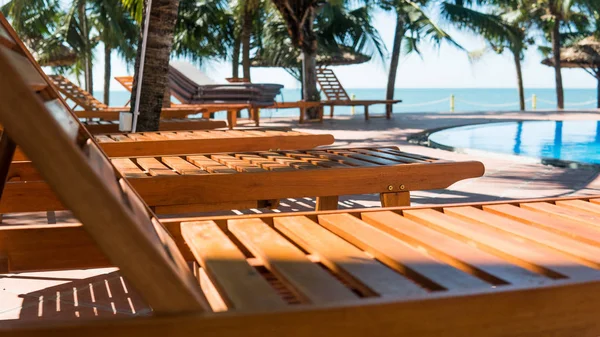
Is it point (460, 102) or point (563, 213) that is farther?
point (460, 102)

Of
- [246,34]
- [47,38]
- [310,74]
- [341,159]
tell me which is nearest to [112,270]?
[341,159]

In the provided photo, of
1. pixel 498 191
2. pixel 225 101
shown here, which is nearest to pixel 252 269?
pixel 498 191

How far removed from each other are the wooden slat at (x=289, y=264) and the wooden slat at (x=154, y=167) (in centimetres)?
82

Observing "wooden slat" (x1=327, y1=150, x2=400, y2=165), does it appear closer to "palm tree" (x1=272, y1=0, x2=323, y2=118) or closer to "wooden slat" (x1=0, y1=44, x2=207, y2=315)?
"wooden slat" (x1=0, y1=44, x2=207, y2=315)

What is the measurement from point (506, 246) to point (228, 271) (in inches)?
25.7

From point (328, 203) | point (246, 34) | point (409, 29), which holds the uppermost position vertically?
point (409, 29)

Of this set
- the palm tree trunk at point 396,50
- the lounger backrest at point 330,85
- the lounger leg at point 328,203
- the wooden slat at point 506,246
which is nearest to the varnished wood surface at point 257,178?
the lounger leg at point 328,203

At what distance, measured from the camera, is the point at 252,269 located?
1.43 m

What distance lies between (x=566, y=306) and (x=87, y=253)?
4.08ft

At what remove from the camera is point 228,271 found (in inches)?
55.4

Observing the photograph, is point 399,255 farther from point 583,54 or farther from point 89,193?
point 583,54

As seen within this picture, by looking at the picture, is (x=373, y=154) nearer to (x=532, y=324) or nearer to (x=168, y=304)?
(x=532, y=324)

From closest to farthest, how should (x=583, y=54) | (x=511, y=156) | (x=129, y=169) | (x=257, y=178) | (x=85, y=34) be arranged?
(x=257, y=178) < (x=129, y=169) < (x=511, y=156) < (x=85, y=34) < (x=583, y=54)

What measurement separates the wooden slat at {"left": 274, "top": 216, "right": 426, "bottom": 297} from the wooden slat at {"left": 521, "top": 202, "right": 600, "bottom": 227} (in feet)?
2.36
